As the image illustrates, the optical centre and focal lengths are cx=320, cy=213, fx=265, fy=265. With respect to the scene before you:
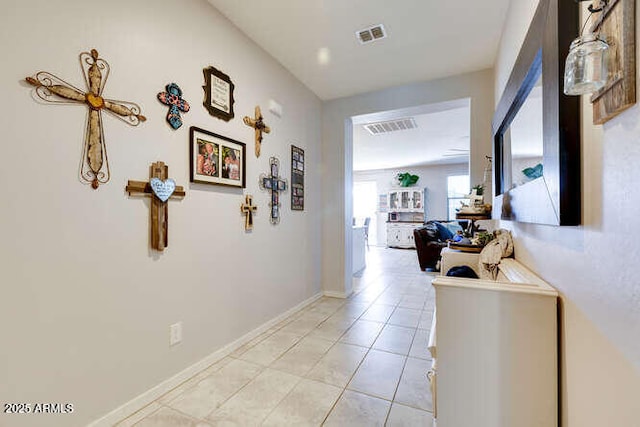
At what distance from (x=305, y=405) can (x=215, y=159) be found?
1697mm

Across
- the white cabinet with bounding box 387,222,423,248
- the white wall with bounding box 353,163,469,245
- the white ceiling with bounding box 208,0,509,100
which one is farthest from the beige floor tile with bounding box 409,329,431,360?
the white wall with bounding box 353,163,469,245

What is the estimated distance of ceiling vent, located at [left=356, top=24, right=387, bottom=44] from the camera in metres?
2.17

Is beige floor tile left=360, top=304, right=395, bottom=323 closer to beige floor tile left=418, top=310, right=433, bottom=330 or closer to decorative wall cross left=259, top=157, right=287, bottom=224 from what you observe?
beige floor tile left=418, top=310, right=433, bottom=330

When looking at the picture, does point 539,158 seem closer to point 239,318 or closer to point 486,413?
point 486,413

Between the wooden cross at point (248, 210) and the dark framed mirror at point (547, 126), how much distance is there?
72.9 inches

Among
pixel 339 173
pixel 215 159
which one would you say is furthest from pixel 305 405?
pixel 339 173

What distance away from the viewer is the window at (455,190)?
7940mm

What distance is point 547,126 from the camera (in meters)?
0.90

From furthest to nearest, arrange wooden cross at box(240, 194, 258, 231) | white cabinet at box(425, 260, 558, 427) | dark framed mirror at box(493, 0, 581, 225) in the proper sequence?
wooden cross at box(240, 194, 258, 231) < white cabinet at box(425, 260, 558, 427) < dark framed mirror at box(493, 0, 581, 225)

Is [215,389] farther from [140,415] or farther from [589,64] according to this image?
[589,64]

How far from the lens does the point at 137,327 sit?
57.7 inches

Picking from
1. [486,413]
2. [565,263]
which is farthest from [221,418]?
[565,263]

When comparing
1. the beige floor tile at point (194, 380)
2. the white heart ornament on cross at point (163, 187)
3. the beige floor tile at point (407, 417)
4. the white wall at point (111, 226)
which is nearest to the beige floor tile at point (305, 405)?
the beige floor tile at point (407, 417)

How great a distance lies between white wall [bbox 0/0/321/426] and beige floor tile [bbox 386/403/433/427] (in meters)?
1.28
